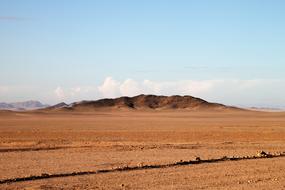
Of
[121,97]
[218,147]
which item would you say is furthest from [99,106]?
[218,147]

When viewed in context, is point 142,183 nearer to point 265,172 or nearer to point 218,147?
point 265,172

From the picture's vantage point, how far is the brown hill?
14200 cm

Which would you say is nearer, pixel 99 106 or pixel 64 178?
pixel 64 178

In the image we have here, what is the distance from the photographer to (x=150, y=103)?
495 ft

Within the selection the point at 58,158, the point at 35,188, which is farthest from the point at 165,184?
the point at 58,158

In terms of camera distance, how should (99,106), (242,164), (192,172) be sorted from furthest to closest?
1. (99,106)
2. (242,164)
3. (192,172)

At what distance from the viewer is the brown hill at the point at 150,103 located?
466 ft

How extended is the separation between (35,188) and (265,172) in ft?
24.4

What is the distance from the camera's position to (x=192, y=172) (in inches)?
677

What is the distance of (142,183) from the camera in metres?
14.9

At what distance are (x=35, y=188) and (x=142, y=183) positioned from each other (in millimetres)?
2798

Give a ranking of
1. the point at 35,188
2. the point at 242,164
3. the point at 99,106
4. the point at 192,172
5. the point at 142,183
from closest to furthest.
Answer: the point at 35,188 → the point at 142,183 → the point at 192,172 → the point at 242,164 → the point at 99,106

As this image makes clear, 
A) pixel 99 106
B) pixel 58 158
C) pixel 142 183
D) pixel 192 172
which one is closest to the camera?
pixel 142 183

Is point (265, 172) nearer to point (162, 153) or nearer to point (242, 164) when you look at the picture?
point (242, 164)
